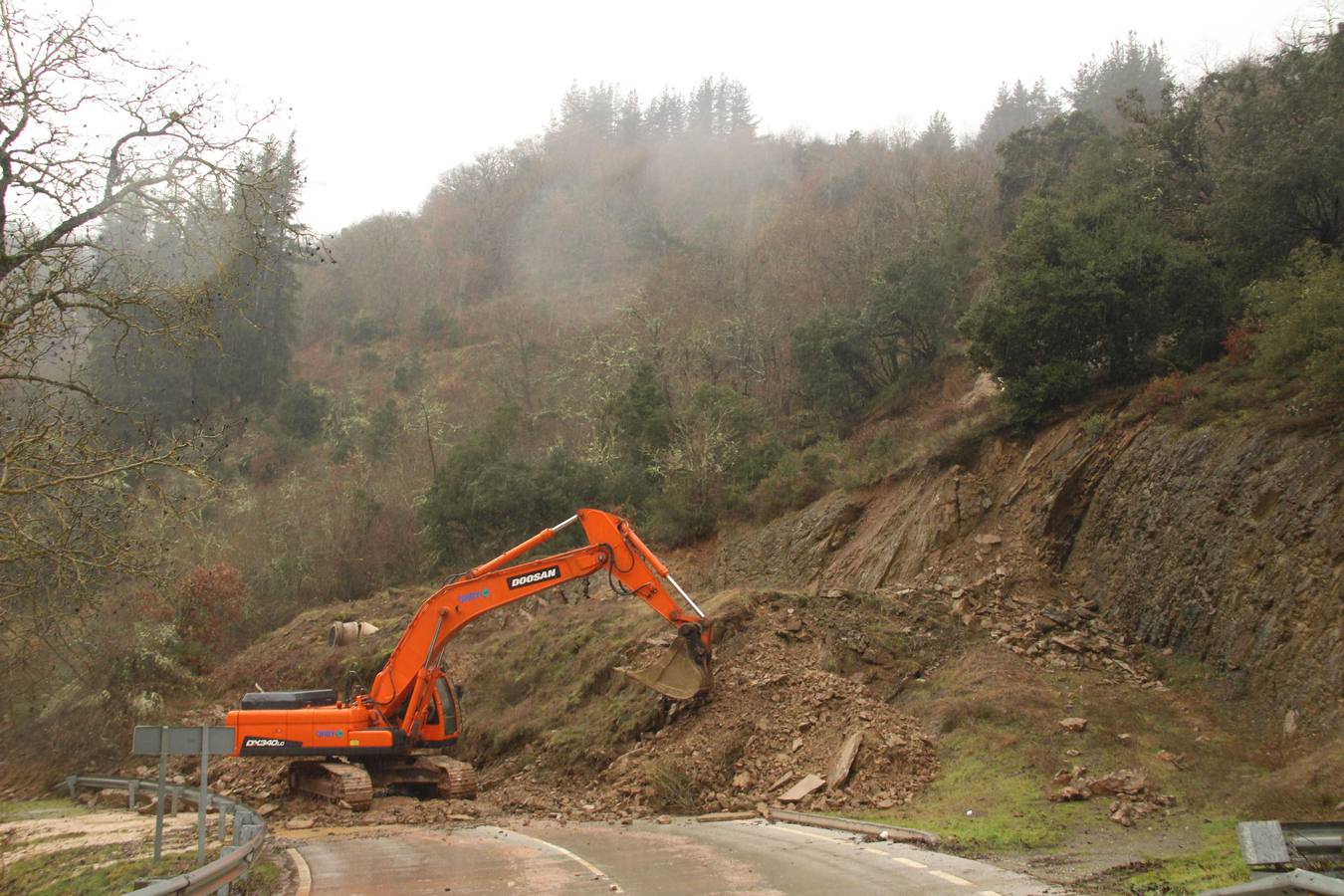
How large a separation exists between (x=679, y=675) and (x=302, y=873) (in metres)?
7.66

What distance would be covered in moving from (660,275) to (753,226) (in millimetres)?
10665

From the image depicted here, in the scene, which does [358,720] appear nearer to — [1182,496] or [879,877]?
[879,877]

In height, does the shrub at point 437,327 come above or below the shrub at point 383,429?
above

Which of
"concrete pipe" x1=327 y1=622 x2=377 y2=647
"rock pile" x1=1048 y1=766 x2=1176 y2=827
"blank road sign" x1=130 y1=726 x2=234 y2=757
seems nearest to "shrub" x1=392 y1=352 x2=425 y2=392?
"concrete pipe" x1=327 y1=622 x2=377 y2=647

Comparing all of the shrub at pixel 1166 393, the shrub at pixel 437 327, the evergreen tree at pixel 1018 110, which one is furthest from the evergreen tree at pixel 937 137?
the shrub at pixel 1166 393

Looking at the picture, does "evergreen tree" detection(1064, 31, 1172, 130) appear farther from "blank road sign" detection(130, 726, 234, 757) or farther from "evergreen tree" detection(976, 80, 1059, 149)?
"blank road sign" detection(130, 726, 234, 757)

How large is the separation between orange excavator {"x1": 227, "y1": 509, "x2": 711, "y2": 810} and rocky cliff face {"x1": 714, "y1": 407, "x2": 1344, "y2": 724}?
561 cm

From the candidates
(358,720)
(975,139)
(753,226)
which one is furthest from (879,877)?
(975,139)

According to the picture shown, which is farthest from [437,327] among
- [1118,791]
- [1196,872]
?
[1196,872]

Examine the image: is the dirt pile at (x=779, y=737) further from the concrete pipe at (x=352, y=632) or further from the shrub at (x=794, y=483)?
the concrete pipe at (x=352, y=632)

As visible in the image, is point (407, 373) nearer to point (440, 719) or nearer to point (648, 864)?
point (440, 719)

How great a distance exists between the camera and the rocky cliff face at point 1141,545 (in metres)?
15.2

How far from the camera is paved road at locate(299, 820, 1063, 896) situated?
30.8 feet

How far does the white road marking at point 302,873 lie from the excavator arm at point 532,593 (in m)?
5.35
